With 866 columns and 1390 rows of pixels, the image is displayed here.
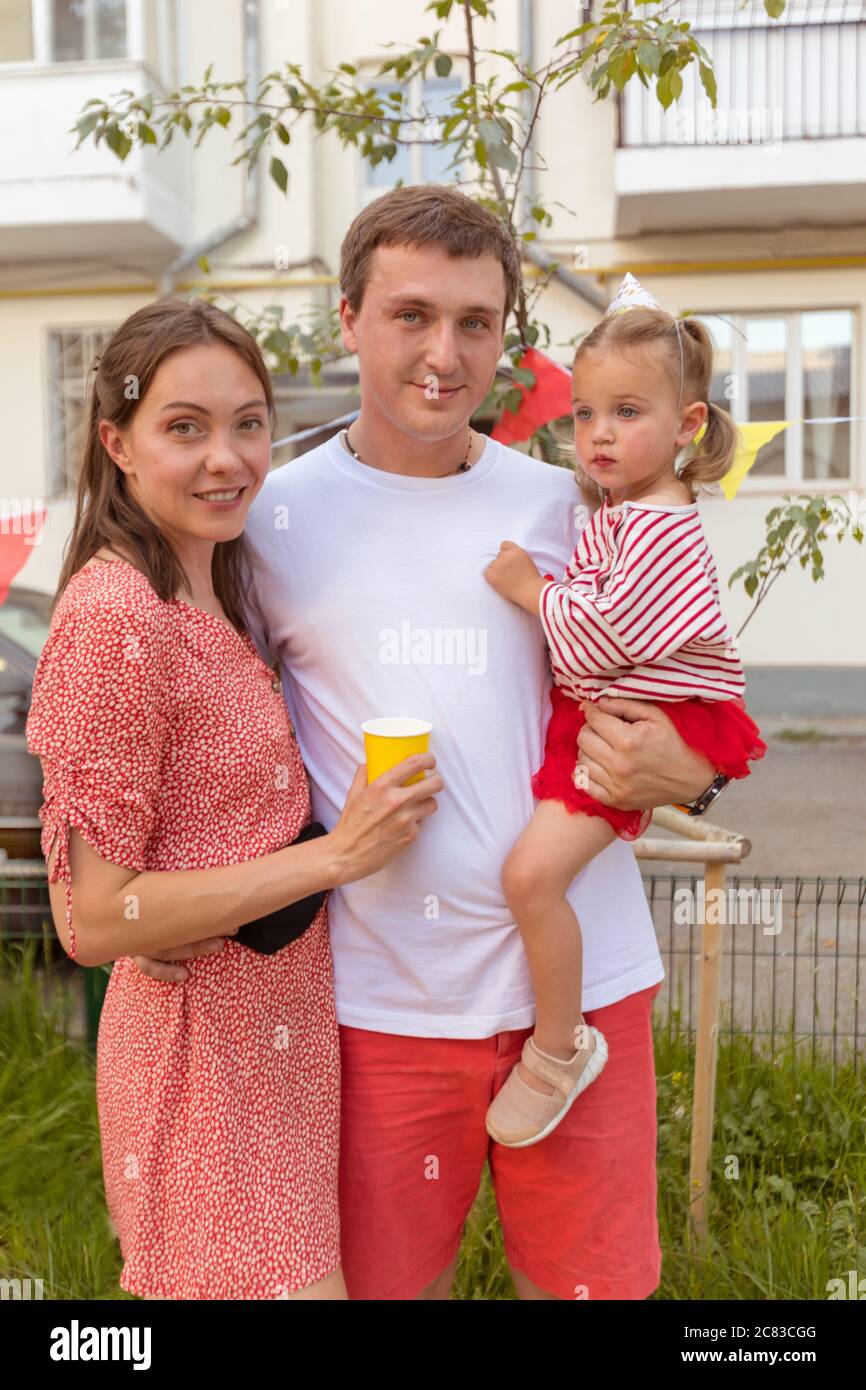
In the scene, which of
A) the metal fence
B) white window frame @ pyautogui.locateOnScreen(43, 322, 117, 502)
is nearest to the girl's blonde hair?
the metal fence

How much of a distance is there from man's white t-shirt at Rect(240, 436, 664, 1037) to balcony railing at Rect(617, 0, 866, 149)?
936 cm

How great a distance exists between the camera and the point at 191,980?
1785 millimetres

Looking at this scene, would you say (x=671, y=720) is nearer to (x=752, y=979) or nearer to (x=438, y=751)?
(x=438, y=751)

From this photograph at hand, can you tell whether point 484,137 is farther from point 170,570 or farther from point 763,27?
point 763,27

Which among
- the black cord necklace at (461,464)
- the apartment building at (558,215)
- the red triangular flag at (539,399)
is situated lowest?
the black cord necklace at (461,464)

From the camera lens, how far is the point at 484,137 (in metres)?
2.73

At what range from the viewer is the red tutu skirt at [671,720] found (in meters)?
1.96

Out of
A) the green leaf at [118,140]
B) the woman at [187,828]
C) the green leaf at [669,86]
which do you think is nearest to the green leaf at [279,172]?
the green leaf at [118,140]

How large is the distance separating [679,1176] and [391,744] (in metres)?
2.09

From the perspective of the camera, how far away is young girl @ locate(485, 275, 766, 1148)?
192 centimetres

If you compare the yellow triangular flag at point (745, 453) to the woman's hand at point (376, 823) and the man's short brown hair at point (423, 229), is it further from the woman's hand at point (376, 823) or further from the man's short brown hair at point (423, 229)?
the woman's hand at point (376, 823)

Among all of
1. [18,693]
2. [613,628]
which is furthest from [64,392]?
[613,628]

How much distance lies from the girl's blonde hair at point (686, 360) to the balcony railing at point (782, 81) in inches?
356

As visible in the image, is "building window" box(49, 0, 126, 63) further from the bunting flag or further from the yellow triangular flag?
the yellow triangular flag
